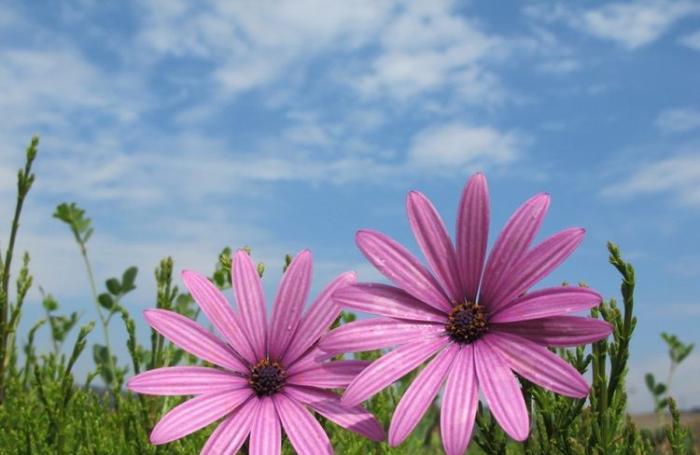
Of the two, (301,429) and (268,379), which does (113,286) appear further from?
(301,429)

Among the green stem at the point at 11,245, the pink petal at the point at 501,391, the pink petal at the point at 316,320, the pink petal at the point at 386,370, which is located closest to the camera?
the pink petal at the point at 501,391

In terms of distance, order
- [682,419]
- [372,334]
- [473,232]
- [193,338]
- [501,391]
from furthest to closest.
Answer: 1. [682,419]
2. [193,338]
3. [473,232]
4. [372,334]
5. [501,391]

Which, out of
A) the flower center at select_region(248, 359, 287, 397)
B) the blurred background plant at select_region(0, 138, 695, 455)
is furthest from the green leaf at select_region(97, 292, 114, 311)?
the flower center at select_region(248, 359, 287, 397)

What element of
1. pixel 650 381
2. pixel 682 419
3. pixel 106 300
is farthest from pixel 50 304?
pixel 682 419

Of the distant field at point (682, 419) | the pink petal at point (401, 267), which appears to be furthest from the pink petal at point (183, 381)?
the distant field at point (682, 419)

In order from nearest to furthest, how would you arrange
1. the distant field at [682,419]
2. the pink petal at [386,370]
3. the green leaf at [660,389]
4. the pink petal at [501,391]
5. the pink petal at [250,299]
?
the pink petal at [501,391] < the pink petal at [386,370] < the pink petal at [250,299] < the green leaf at [660,389] < the distant field at [682,419]

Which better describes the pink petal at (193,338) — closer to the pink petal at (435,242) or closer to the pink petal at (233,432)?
the pink petal at (233,432)
